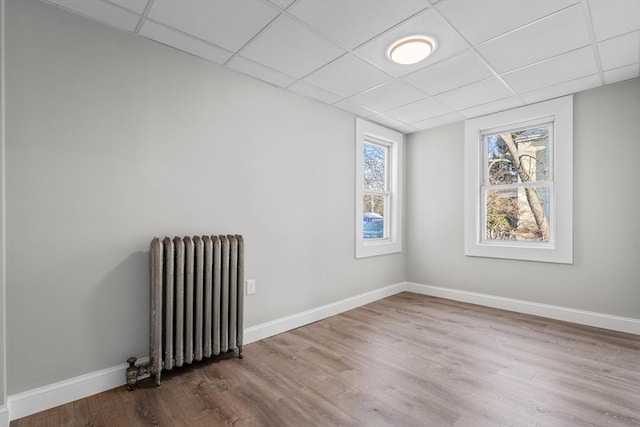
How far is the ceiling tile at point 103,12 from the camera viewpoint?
5.77 ft

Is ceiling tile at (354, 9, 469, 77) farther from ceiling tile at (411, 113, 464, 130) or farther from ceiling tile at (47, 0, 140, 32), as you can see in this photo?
ceiling tile at (47, 0, 140, 32)

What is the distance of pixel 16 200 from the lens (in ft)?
5.43

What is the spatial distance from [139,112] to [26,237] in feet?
3.26

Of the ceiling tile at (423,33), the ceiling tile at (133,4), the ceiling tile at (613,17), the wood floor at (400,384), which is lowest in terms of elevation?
the wood floor at (400,384)

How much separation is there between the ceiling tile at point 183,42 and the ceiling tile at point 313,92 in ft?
2.37

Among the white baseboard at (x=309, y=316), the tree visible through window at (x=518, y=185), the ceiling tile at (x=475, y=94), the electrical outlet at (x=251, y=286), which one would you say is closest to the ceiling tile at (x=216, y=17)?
the electrical outlet at (x=251, y=286)

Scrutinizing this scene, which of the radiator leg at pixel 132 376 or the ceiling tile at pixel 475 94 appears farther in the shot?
the ceiling tile at pixel 475 94

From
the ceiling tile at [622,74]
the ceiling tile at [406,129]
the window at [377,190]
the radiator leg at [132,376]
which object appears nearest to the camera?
the radiator leg at [132,376]

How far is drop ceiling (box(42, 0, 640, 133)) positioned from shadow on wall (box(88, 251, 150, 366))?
5.08 feet

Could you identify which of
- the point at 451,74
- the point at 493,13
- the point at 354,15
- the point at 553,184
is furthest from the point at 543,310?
the point at 354,15

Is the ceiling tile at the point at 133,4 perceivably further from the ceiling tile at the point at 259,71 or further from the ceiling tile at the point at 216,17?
the ceiling tile at the point at 259,71

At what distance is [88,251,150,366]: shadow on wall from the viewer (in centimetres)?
190

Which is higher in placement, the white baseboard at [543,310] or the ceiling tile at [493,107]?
the ceiling tile at [493,107]

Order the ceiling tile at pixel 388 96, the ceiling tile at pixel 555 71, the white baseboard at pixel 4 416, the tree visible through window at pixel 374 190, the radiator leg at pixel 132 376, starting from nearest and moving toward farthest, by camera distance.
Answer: the white baseboard at pixel 4 416 → the radiator leg at pixel 132 376 → the ceiling tile at pixel 555 71 → the ceiling tile at pixel 388 96 → the tree visible through window at pixel 374 190
